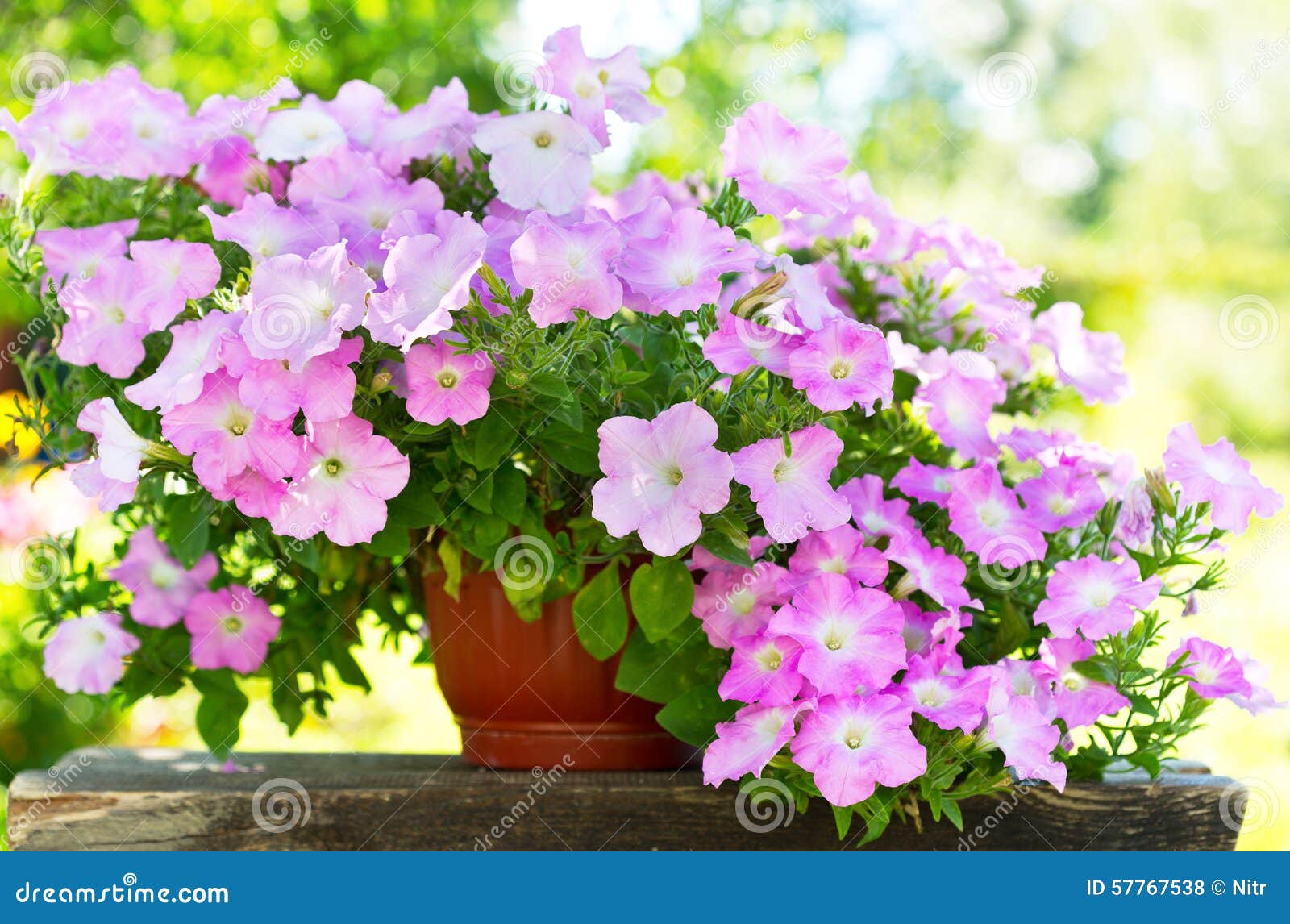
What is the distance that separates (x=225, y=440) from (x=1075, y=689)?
0.67 metres

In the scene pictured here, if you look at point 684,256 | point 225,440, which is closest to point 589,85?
point 684,256

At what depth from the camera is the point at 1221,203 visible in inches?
570

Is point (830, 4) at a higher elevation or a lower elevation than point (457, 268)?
higher

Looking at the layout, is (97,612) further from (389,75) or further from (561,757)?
(389,75)

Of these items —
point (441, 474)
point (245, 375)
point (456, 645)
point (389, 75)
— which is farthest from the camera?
point (389, 75)

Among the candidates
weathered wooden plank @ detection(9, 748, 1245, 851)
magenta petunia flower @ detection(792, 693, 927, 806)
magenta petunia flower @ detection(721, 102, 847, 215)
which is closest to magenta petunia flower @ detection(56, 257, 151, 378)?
weathered wooden plank @ detection(9, 748, 1245, 851)

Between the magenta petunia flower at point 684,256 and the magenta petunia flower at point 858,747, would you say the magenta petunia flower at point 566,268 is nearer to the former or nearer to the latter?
the magenta petunia flower at point 684,256

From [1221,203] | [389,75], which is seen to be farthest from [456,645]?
[1221,203]

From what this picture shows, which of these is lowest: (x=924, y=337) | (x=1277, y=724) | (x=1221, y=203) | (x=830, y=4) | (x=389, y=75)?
(x=924, y=337)

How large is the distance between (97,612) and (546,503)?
472mm

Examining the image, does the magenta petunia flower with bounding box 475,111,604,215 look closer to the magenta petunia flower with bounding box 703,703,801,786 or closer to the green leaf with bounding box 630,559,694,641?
the green leaf with bounding box 630,559,694,641

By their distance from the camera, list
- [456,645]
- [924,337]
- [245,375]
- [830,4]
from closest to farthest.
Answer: [245,375] < [456,645] < [924,337] < [830,4]

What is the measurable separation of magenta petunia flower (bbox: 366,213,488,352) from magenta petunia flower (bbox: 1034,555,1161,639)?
50 centimetres

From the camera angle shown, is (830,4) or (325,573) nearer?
(325,573)
